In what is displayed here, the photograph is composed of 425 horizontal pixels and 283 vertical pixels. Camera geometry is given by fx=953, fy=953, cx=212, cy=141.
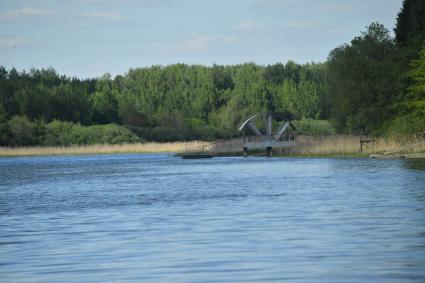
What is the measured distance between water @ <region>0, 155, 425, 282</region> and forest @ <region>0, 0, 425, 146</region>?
3862 cm

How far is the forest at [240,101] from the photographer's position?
8800 cm

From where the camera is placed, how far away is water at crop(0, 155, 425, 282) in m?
17.6

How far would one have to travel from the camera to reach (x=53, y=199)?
1647 inches

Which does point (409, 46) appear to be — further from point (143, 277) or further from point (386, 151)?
point (143, 277)

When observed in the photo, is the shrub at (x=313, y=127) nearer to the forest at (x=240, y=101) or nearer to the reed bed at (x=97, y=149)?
the forest at (x=240, y=101)

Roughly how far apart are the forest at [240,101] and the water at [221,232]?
3862 cm

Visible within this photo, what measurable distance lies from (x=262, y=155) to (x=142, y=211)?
68.6 metres

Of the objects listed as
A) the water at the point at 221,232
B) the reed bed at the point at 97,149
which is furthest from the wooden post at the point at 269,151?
the water at the point at 221,232

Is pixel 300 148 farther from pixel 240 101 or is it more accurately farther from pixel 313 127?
pixel 240 101

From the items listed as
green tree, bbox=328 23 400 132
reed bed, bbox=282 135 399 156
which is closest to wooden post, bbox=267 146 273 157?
reed bed, bbox=282 135 399 156

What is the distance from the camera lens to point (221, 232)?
2464cm

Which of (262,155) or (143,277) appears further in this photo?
(262,155)

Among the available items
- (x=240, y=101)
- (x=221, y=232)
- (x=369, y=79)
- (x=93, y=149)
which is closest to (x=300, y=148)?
(x=369, y=79)

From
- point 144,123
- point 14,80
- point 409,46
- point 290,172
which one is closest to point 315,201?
point 290,172
